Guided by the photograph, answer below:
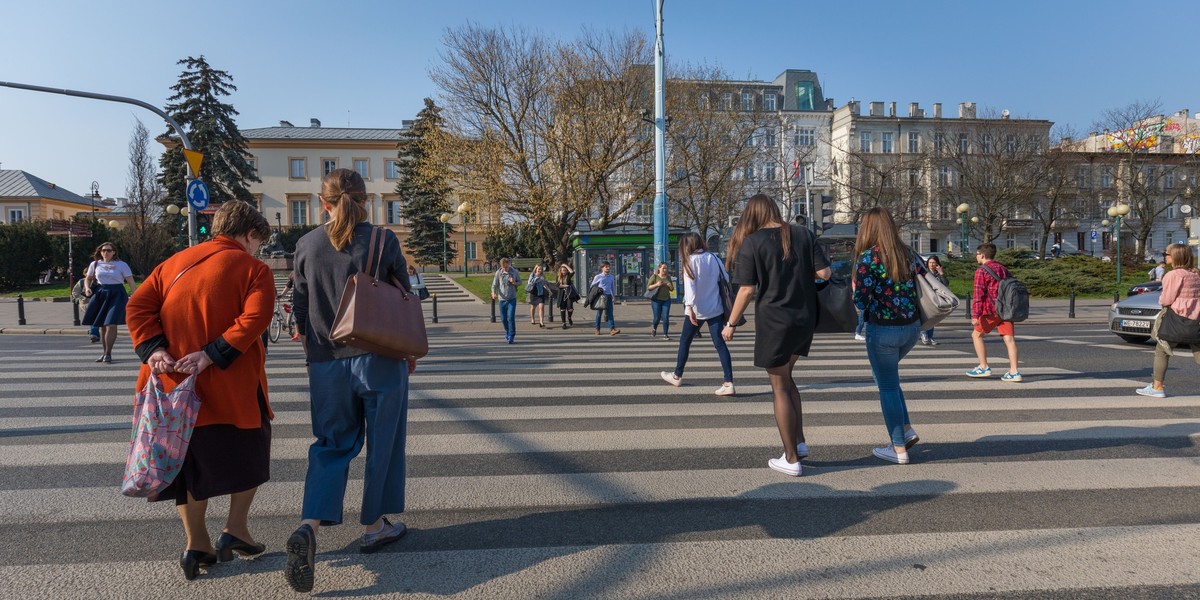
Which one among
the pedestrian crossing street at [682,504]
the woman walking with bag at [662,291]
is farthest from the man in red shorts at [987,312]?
the woman walking with bag at [662,291]

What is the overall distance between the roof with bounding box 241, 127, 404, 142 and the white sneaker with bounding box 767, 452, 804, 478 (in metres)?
68.5

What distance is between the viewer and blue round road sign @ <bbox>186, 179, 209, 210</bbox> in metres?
16.2

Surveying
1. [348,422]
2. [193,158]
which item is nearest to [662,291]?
[193,158]

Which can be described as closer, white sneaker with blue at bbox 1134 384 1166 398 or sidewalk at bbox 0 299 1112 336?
white sneaker with blue at bbox 1134 384 1166 398

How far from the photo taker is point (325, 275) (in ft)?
10.9

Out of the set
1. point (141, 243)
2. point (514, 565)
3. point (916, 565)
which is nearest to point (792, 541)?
point (916, 565)

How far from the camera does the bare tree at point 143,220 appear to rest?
38.9 meters

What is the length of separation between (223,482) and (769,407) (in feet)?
16.5

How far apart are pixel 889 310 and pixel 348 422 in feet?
11.4

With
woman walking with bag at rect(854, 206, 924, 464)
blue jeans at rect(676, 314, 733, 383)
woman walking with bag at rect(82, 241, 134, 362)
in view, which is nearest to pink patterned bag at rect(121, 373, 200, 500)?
Answer: woman walking with bag at rect(854, 206, 924, 464)

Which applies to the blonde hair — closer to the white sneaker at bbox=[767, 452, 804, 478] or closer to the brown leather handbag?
→ the white sneaker at bbox=[767, 452, 804, 478]

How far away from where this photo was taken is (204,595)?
3102mm

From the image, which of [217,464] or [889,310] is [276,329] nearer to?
[217,464]

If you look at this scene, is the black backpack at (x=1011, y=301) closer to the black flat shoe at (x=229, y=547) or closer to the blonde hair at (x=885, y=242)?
the blonde hair at (x=885, y=242)
